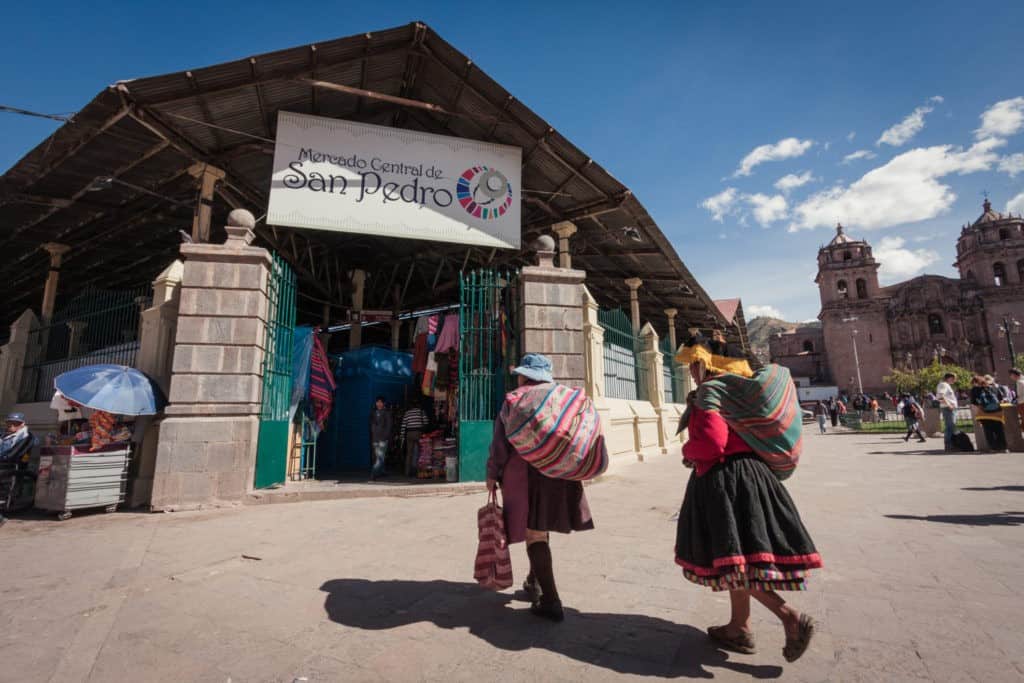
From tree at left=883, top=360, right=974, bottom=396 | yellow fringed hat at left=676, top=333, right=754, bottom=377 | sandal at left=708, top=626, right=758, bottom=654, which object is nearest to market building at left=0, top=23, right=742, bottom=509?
yellow fringed hat at left=676, top=333, right=754, bottom=377

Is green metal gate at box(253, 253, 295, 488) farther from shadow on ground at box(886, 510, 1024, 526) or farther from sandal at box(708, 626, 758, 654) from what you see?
shadow on ground at box(886, 510, 1024, 526)

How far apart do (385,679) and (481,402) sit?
544cm

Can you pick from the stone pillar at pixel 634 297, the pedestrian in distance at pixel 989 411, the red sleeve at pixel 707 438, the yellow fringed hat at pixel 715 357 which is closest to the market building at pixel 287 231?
the stone pillar at pixel 634 297

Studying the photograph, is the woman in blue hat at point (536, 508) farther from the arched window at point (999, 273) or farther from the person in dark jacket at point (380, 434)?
the arched window at point (999, 273)

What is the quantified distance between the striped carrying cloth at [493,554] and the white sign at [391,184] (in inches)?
223

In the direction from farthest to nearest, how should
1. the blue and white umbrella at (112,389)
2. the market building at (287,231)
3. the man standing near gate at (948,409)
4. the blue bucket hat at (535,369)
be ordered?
the man standing near gate at (948,409) → the market building at (287,231) → the blue and white umbrella at (112,389) → the blue bucket hat at (535,369)

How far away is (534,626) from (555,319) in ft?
17.2

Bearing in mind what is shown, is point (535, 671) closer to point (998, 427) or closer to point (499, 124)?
point (499, 124)

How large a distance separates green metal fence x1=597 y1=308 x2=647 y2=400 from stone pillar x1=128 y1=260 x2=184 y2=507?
7.40m

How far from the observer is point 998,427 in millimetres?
10164

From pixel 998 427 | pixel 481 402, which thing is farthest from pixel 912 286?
pixel 481 402

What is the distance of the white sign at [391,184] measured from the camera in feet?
24.0

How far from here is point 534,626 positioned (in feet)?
8.82

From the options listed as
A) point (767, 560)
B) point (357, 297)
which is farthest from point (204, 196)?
point (767, 560)
